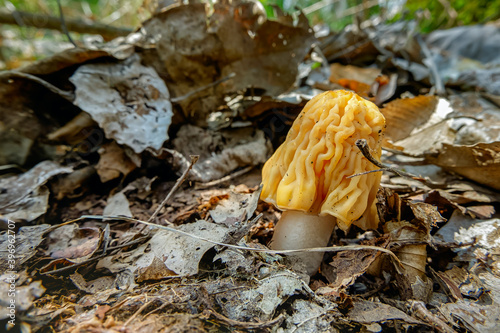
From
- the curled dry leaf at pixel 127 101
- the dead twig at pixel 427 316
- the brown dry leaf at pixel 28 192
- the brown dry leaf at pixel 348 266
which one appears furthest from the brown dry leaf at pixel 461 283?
the brown dry leaf at pixel 28 192

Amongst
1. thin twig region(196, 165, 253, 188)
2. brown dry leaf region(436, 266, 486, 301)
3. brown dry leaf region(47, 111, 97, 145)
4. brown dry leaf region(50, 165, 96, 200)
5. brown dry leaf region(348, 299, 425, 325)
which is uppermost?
brown dry leaf region(47, 111, 97, 145)

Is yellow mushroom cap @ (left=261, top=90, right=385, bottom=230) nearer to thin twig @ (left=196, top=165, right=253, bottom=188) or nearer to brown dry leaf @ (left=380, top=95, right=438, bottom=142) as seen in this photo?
thin twig @ (left=196, top=165, right=253, bottom=188)

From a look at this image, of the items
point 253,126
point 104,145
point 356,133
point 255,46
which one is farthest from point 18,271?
point 255,46

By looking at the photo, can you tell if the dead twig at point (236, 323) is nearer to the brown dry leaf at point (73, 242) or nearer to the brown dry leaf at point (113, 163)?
the brown dry leaf at point (73, 242)

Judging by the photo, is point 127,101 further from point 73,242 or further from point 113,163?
point 73,242

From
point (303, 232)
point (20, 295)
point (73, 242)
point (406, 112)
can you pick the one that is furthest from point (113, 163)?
point (406, 112)

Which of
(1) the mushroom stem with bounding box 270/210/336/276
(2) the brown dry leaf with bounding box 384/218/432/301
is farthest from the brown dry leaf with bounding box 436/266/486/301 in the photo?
(1) the mushroom stem with bounding box 270/210/336/276

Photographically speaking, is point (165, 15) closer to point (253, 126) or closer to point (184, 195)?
point (253, 126)
